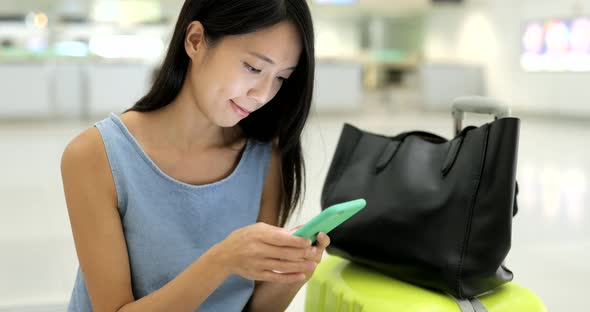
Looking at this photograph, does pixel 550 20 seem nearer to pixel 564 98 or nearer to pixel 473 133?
pixel 564 98

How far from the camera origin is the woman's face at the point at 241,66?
3.81 feet

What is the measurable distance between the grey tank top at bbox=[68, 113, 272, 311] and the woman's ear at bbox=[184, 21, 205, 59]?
0.19m

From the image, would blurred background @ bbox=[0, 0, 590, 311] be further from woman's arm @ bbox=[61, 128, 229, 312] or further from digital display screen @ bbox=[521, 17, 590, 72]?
woman's arm @ bbox=[61, 128, 229, 312]

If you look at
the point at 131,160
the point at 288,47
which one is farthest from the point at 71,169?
the point at 288,47

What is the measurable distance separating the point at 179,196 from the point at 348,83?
442 inches

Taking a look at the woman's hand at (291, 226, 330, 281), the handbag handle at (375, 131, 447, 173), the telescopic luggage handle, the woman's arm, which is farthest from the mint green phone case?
the telescopic luggage handle

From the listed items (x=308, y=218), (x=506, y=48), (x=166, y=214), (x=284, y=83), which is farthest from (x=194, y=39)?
(x=506, y=48)

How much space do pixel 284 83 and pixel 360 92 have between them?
11.6 m

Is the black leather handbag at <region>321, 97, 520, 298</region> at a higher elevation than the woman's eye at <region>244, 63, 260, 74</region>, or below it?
below

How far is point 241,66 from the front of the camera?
1174mm

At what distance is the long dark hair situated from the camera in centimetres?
115

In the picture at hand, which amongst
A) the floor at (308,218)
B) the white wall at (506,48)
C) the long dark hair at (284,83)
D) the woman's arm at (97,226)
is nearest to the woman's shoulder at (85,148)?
the woman's arm at (97,226)

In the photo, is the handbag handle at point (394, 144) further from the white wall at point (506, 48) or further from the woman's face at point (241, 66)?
the white wall at point (506, 48)

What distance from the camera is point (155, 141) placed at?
50.6 inches
